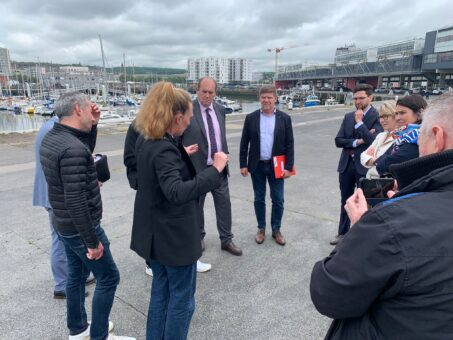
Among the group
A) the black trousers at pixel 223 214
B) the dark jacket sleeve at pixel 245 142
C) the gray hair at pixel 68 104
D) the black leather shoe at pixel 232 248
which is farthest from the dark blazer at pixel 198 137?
the gray hair at pixel 68 104

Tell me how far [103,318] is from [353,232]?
A: 2.01 m

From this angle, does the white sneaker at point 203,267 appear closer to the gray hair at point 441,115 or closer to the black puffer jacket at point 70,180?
the black puffer jacket at point 70,180

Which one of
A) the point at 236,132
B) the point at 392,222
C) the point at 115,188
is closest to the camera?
the point at 392,222

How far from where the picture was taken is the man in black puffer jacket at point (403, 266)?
3.06 feet

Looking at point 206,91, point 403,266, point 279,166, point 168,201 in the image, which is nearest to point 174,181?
point 168,201

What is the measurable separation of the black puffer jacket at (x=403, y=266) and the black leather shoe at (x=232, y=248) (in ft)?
8.63

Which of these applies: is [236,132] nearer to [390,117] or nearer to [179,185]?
[390,117]

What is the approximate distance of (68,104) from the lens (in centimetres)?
216

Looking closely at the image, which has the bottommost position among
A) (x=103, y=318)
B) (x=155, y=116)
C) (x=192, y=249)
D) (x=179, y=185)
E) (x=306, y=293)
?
(x=306, y=293)

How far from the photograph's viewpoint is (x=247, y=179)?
6.71 metres

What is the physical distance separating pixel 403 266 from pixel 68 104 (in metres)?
2.14

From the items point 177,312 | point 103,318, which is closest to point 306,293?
point 177,312

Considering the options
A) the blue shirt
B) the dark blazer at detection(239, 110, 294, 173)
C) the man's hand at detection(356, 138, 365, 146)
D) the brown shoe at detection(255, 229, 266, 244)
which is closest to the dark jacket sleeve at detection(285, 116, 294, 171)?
the dark blazer at detection(239, 110, 294, 173)

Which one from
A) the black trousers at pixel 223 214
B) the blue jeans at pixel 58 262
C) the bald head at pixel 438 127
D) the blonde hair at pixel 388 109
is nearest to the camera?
the bald head at pixel 438 127
